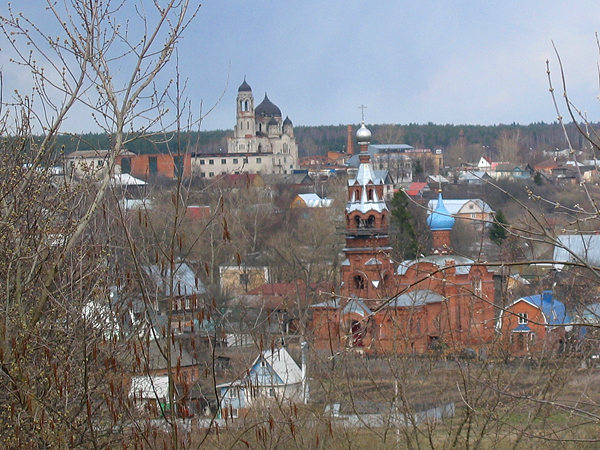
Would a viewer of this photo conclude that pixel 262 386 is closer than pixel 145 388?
Yes

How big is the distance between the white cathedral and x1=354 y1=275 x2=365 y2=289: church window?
59.1 m

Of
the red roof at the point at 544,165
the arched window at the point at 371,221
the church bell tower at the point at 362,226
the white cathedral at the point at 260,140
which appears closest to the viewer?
the church bell tower at the point at 362,226

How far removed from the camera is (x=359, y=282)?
25312 mm

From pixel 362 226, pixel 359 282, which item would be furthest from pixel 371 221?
pixel 359 282

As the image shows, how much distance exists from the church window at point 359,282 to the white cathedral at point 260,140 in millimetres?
59075

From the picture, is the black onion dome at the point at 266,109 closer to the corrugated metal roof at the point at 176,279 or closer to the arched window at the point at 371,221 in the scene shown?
the arched window at the point at 371,221

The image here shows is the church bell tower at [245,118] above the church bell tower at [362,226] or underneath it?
above

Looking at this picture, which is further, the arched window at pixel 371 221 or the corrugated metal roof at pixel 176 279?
the arched window at pixel 371 221

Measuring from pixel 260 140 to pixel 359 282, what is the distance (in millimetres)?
69626

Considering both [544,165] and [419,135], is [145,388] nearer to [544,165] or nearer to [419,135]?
[544,165]

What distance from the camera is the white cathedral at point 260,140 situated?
88812 mm

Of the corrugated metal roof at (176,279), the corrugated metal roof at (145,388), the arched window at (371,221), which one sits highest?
the corrugated metal roof at (176,279)

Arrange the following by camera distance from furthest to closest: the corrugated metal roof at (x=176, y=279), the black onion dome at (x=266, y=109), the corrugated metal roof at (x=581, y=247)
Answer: the black onion dome at (x=266, y=109), the corrugated metal roof at (x=176, y=279), the corrugated metal roof at (x=581, y=247)

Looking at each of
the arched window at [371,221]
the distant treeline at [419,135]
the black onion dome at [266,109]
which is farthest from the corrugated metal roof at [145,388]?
the distant treeline at [419,135]
